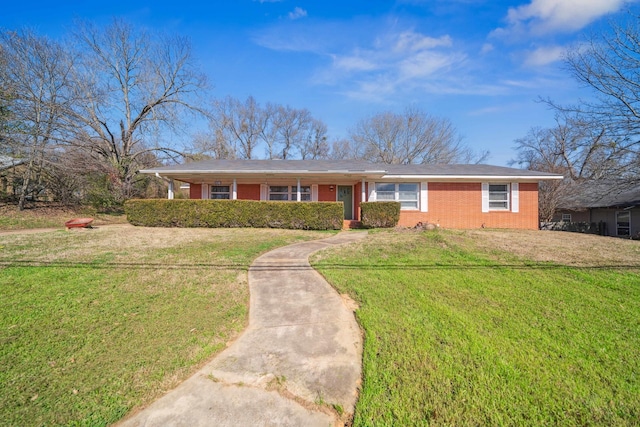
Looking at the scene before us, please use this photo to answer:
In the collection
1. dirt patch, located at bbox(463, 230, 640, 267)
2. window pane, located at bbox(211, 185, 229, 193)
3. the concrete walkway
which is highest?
window pane, located at bbox(211, 185, 229, 193)

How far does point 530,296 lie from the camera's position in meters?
4.30

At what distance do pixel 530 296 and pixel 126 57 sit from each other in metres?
26.9

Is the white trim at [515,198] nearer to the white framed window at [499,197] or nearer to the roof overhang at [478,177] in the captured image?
the white framed window at [499,197]

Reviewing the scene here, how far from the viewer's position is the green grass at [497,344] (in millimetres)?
1997

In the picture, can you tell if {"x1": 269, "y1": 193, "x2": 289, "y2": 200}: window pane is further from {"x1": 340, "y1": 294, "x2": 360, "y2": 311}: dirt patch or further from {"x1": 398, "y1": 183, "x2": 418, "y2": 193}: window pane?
{"x1": 340, "y1": 294, "x2": 360, "y2": 311}: dirt patch

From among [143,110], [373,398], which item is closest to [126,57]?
[143,110]

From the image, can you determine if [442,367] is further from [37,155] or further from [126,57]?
[126,57]

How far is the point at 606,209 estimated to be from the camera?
57.3 feet

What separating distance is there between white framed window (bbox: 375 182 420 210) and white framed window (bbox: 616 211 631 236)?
1325cm

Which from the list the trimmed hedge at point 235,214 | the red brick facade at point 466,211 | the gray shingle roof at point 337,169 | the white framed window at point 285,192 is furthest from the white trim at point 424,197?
the white framed window at point 285,192

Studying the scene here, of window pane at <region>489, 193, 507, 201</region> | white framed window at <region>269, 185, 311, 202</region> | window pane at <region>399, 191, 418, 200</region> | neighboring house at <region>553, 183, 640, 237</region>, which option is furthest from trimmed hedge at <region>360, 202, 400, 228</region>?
neighboring house at <region>553, 183, 640, 237</region>

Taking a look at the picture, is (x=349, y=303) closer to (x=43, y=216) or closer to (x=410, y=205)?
(x=410, y=205)

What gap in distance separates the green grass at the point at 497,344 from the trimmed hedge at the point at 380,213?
6153 mm

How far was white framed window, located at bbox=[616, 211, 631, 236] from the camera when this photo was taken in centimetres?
1623
